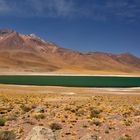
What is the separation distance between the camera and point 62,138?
624 inches

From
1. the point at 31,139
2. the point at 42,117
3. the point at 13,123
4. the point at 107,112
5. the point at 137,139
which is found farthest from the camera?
the point at 107,112

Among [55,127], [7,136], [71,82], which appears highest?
[71,82]

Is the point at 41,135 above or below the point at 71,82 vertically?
below

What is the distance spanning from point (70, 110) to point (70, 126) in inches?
262

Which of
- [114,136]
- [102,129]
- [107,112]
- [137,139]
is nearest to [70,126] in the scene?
[102,129]

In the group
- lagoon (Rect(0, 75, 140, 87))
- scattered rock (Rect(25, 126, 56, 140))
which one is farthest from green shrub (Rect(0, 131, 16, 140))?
lagoon (Rect(0, 75, 140, 87))

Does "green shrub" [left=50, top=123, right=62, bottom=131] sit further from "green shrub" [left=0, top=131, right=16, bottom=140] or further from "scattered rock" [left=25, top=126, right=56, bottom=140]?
"scattered rock" [left=25, top=126, right=56, bottom=140]

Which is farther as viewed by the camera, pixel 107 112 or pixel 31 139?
pixel 107 112

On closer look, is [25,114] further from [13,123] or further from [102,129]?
[102,129]

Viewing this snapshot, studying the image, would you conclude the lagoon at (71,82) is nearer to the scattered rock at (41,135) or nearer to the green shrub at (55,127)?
the green shrub at (55,127)

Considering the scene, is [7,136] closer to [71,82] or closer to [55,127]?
[55,127]

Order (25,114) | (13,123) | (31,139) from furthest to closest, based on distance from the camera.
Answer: (25,114), (13,123), (31,139)

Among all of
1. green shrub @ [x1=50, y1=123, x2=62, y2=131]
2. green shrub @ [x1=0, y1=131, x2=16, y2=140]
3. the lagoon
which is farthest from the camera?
the lagoon

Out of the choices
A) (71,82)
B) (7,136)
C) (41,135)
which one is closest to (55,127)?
(7,136)
